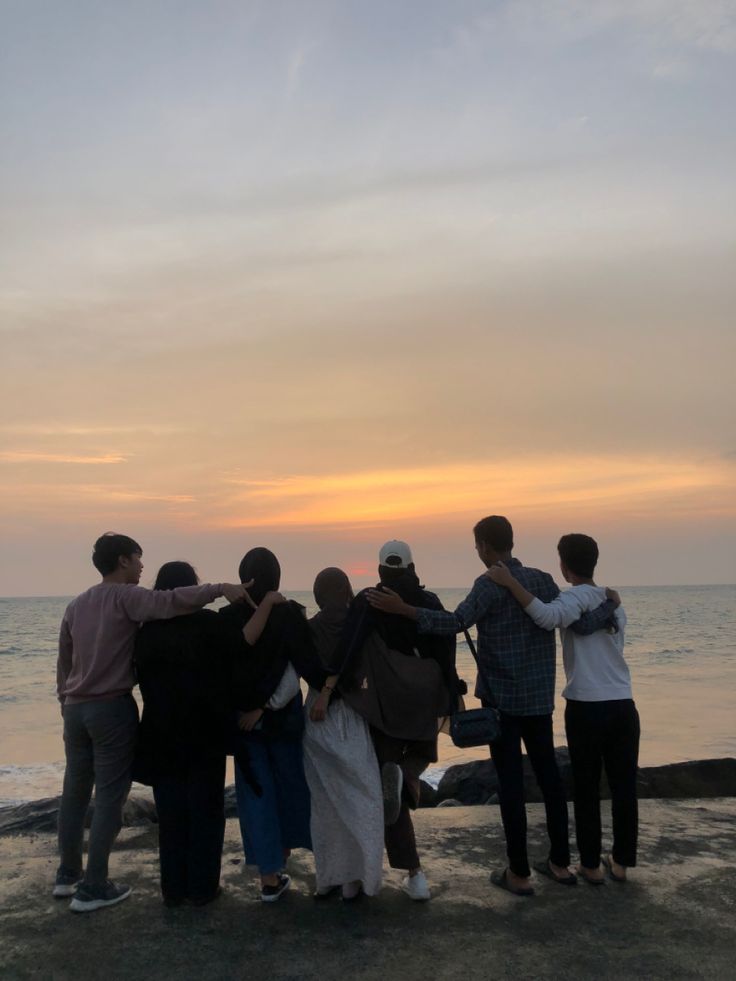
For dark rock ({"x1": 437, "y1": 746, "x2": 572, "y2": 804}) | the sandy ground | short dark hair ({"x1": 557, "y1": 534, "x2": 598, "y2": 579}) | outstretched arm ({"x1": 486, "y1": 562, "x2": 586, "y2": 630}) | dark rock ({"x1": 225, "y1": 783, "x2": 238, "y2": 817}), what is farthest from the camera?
dark rock ({"x1": 437, "y1": 746, "x2": 572, "y2": 804})

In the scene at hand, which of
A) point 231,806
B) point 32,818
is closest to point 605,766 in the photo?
point 231,806

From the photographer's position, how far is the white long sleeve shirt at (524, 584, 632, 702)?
4.89 m

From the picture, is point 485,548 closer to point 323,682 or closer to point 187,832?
point 323,682

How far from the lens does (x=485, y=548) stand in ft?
16.7

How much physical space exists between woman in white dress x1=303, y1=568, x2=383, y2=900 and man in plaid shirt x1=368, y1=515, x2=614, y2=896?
1.89 feet

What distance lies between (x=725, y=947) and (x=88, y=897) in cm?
334

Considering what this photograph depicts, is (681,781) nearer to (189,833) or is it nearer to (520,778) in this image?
(520,778)

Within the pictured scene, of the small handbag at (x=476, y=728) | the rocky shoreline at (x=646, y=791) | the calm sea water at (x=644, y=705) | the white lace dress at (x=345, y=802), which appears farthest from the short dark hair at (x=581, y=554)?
the calm sea water at (x=644, y=705)

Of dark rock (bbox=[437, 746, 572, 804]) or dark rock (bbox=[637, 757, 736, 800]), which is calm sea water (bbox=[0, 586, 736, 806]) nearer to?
dark rock (bbox=[437, 746, 572, 804])

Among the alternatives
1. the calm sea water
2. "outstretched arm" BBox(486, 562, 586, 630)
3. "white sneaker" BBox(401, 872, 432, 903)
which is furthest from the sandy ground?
the calm sea water

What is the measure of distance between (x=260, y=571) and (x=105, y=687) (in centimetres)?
107

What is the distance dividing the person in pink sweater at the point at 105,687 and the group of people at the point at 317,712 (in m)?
0.01

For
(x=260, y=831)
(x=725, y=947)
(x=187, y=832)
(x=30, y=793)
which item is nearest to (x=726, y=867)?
(x=725, y=947)

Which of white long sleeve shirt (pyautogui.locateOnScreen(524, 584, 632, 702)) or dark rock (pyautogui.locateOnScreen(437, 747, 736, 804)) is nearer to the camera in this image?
white long sleeve shirt (pyautogui.locateOnScreen(524, 584, 632, 702))
